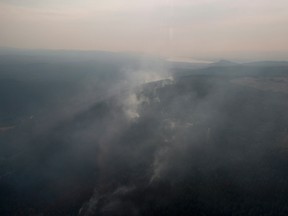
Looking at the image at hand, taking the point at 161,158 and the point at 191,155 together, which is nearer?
the point at 191,155

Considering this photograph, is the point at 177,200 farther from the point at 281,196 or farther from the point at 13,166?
the point at 13,166

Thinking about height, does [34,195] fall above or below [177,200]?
below

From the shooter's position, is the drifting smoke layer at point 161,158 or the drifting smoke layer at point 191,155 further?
the drifting smoke layer at point 161,158

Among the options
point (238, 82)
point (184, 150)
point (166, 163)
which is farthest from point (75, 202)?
point (238, 82)

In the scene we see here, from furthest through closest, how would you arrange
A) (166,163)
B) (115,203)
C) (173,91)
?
1. (173,91)
2. (166,163)
3. (115,203)

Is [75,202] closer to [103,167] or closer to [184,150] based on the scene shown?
[103,167]

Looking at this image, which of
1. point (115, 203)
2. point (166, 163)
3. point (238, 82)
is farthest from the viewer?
point (238, 82)

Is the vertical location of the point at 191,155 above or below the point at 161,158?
above

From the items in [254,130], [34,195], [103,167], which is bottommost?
[34,195]

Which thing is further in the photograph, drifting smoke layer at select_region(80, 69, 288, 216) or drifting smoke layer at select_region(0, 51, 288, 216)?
drifting smoke layer at select_region(0, 51, 288, 216)

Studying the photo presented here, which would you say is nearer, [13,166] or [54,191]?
[54,191]
